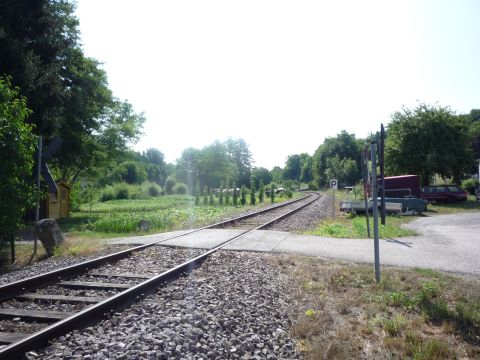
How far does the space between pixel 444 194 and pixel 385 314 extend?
28.1 metres

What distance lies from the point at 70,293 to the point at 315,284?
3.84 meters

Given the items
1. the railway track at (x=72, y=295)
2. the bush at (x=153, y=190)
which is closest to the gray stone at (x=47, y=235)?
the railway track at (x=72, y=295)

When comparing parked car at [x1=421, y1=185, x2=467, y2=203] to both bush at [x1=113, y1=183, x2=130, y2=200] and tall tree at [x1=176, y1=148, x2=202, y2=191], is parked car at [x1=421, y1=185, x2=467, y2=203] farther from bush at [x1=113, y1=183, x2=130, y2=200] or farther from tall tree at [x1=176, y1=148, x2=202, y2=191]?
tall tree at [x1=176, y1=148, x2=202, y2=191]

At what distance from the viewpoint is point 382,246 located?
9812 millimetres

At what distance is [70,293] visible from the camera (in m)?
5.53

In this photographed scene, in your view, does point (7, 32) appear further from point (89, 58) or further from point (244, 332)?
point (244, 332)

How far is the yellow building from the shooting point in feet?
68.4

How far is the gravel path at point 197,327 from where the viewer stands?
3.59 meters

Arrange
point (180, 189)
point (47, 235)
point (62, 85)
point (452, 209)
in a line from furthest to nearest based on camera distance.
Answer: point (180, 189), point (452, 209), point (62, 85), point (47, 235)

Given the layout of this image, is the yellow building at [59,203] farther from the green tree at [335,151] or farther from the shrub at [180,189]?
the green tree at [335,151]

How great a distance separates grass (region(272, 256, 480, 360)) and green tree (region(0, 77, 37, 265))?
6.21 m

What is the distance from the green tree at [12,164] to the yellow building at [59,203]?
12.8 m

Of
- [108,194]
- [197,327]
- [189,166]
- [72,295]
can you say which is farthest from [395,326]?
[189,166]

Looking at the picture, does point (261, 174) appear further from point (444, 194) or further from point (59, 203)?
point (59, 203)
